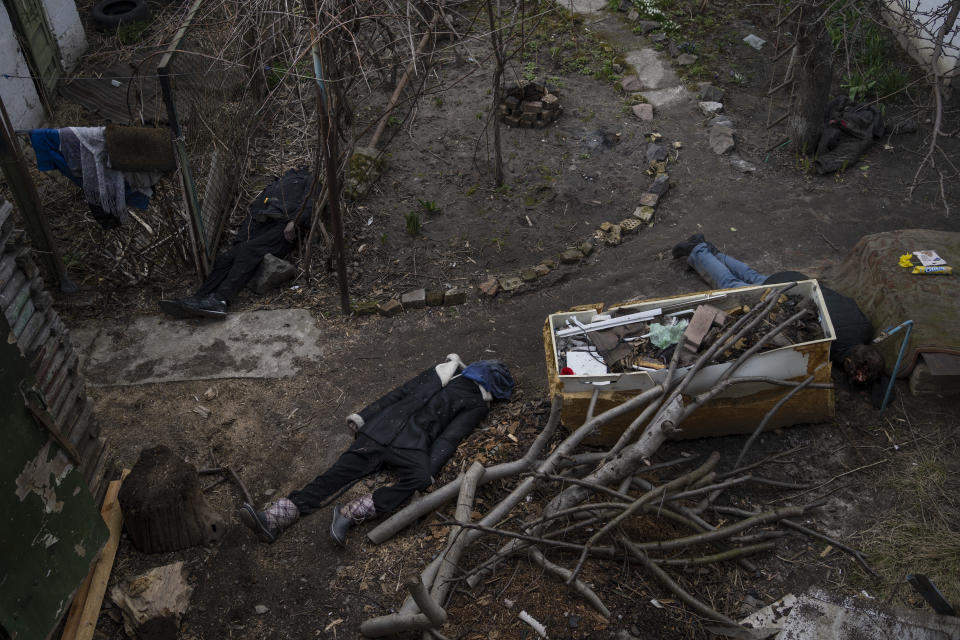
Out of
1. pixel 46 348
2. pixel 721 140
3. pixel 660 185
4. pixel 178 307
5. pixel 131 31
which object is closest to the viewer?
pixel 46 348

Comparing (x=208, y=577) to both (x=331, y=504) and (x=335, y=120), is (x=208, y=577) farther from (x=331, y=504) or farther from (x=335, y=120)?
(x=335, y=120)

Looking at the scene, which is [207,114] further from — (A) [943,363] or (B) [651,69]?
(A) [943,363]

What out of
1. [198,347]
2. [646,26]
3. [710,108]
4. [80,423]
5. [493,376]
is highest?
[80,423]

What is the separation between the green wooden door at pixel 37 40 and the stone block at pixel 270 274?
4.64 meters

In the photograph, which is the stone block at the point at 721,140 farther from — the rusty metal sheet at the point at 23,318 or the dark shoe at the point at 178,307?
the rusty metal sheet at the point at 23,318

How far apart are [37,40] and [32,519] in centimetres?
905

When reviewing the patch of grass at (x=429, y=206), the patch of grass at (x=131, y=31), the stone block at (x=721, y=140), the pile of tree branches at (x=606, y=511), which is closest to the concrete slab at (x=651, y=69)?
the stone block at (x=721, y=140)

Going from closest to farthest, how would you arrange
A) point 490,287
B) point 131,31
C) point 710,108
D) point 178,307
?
point 178,307 < point 490,287 < point 710,108 < point 131,31

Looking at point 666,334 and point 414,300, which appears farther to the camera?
point 414,300

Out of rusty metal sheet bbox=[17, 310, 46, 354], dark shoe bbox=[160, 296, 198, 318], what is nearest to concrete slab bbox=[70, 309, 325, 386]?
dark shoe bbox=[160, 296, 198, 318]

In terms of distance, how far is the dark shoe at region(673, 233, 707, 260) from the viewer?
7.07 metres

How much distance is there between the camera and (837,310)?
5793 millimetres

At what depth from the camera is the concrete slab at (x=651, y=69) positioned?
1016cm

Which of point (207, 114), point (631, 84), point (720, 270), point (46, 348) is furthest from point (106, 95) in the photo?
point (720, 270)
